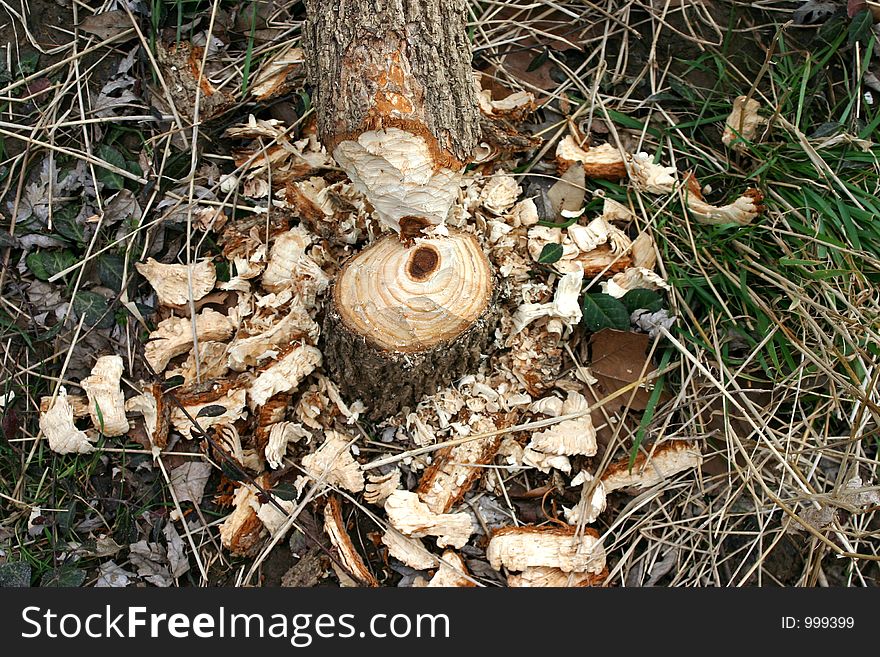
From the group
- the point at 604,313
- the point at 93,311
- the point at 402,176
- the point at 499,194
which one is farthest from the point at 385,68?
the point at 93,311

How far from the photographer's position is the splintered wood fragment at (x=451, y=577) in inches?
84.7

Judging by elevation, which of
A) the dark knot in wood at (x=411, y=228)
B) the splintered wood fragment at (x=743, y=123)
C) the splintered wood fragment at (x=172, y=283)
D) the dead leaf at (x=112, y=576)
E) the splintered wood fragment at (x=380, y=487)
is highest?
the dark knot in wood at (x=411, y=228)

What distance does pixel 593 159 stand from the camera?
8.19ft

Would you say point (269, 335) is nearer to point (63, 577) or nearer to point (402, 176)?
point (402, 176)

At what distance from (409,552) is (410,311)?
2.44ft

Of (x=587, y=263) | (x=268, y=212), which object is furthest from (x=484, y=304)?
(x=268, y=212)

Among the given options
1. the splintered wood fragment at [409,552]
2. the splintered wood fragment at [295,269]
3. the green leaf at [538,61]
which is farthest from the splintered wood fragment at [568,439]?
the green leaf at [538,61]

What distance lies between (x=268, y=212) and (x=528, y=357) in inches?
38.9

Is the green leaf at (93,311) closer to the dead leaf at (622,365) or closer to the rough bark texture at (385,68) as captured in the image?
the rough bark texture at (385,68)

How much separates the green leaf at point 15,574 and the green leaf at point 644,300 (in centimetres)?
208

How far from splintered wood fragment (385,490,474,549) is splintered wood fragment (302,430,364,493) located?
125 mm

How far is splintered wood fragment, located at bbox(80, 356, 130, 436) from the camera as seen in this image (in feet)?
7.58

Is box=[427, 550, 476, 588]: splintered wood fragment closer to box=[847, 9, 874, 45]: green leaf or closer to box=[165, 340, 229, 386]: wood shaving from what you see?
box=[165, 340, 229, 386]: wood shaving

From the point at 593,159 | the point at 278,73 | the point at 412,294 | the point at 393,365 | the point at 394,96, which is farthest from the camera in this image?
the point at 278,73
